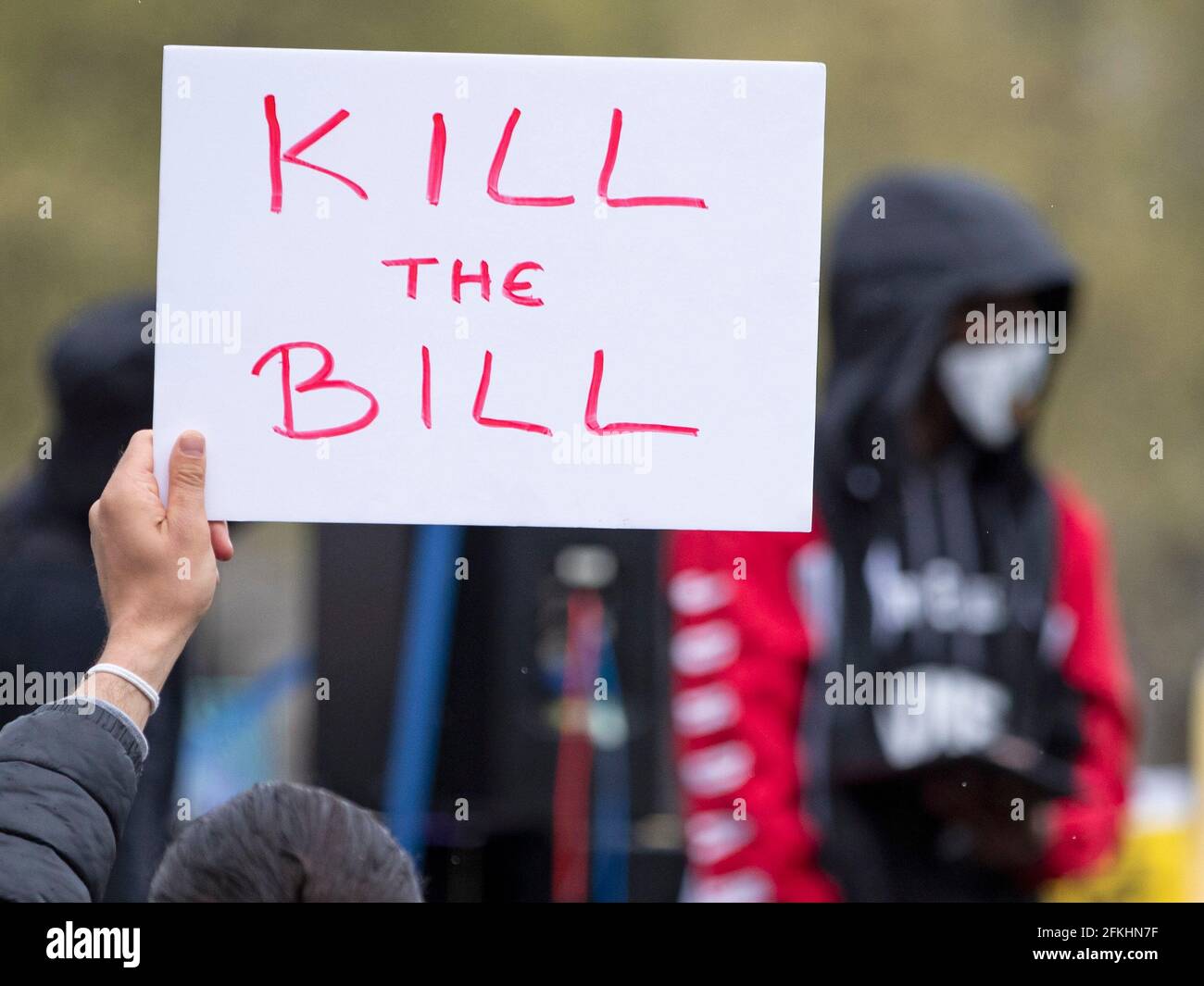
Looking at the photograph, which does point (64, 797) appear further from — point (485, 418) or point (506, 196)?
point (506, 196)

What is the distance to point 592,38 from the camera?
17.0 feet

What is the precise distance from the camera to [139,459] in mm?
1205

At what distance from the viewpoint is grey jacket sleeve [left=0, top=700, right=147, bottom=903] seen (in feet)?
3.37

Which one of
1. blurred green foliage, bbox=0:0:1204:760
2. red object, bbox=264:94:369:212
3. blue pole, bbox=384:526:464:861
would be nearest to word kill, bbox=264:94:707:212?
red object, bbox=264:94:369:212

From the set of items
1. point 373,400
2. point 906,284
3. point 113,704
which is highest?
point 906,284

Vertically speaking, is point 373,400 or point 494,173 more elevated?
point 494,173

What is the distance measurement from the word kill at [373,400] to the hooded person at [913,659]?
0.99 meters

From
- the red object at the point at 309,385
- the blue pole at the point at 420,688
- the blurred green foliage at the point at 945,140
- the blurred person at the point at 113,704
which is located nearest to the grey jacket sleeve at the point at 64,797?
the blurred person at the point at 113,704

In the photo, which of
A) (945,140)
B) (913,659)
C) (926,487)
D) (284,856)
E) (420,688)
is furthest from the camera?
(945,140)

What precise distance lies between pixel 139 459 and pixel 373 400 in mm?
181

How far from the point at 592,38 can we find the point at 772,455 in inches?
164

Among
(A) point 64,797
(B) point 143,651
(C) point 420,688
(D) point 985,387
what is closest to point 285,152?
(B) point 143,651
